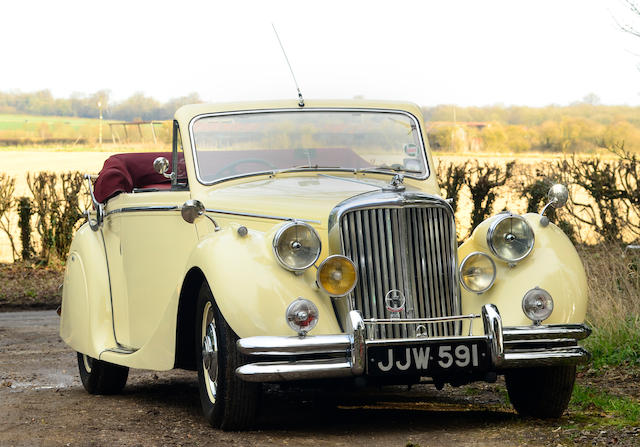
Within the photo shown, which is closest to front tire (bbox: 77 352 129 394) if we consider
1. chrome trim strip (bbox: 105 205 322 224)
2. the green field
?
chrome trim strip (bbox: 105 205 322 224)

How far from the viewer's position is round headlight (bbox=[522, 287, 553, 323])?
18.1ft

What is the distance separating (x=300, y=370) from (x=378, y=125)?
2655 mm

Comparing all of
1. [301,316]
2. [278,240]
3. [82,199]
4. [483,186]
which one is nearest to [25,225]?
[82,199]

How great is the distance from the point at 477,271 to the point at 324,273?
38.7 inches

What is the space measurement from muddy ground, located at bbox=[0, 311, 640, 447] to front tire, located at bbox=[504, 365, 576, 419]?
0.11 metres

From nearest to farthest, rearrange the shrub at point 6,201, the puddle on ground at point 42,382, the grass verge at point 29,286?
the puddle on ground at point 42,382 < the grass verge at point 29,286 < the shrub at point 6,201

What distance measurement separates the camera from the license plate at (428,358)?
16.6ft

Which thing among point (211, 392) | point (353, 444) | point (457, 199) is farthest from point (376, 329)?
point (457, 199)

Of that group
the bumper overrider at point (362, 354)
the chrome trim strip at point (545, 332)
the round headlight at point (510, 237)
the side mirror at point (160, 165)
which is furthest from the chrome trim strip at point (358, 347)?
the side mirror at point (160, 165)

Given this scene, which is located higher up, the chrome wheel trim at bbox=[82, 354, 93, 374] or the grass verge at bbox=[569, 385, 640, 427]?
the chrome wheel trim at bbox=[82, 354, 93, 374]

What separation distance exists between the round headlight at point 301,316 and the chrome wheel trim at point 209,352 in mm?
596

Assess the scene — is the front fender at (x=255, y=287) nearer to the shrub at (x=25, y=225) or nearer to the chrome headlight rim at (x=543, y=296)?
the chrome headlight rim at (x=543, y=296)

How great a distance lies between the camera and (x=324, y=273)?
209 inches

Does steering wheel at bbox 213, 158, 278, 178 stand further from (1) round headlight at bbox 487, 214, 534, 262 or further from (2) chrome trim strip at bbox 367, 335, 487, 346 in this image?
(2) chrome trim strip at bbox 367, 335, 487, 346
